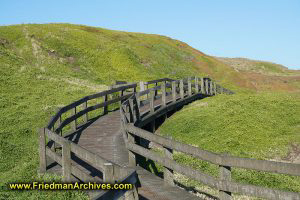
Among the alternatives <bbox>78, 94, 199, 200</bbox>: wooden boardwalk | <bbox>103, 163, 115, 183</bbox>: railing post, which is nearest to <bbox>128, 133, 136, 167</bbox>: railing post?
<bbox>78, 94, 199, 200</bbox>: wooden boardwalk

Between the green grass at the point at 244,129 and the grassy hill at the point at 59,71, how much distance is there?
695 cm

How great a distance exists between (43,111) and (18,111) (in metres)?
1.51

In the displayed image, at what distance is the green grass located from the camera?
1534 cm

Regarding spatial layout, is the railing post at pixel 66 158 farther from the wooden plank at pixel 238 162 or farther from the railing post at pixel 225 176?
the railing post at pixel 225 176

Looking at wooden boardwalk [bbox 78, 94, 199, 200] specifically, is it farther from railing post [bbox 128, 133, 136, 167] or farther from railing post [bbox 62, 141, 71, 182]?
railing post [bbox 62, 141, 71, 182]

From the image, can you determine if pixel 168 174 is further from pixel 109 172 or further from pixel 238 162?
pixel 109 172

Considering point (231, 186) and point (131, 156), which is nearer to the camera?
point (231, 186)

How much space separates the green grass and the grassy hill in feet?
22.8

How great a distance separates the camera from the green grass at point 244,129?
50.3 feet

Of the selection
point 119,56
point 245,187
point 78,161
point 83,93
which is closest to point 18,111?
point 83,93

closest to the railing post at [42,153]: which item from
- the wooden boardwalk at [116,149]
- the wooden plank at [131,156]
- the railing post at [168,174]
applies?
the wooden boardwalk at [116,149]

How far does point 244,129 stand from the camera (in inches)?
811

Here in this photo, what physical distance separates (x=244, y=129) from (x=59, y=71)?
2873cm

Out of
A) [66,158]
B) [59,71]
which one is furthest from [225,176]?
[59,71]
